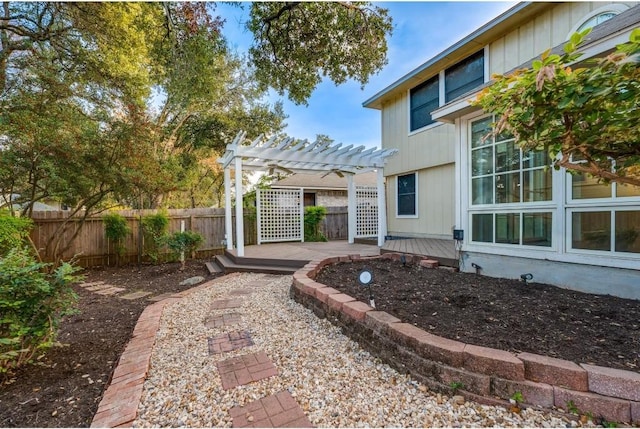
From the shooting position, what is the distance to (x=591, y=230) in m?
3.45

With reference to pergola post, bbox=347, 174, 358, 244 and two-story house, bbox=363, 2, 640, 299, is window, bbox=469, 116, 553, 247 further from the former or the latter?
pergola post, bbox=347, 174, 358, 244

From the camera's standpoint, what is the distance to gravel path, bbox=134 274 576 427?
176 cm

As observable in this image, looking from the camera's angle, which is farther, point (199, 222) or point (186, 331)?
point (199, 222)

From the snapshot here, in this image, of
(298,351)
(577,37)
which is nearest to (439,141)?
(577,37)

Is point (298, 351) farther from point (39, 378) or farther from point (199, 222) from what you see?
point (199, 222)

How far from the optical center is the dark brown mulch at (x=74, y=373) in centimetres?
190

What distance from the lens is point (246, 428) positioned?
5.59ft

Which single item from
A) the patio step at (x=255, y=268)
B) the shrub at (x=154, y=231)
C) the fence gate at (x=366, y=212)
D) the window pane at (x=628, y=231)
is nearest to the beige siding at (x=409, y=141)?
the fence gate at (x=366, y=212)

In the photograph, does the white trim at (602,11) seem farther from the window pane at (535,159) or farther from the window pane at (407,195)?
the window pane at (407,195)

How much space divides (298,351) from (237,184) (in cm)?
502

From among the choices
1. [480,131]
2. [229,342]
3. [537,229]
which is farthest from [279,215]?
[537,229]

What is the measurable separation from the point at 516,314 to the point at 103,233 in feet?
30.6

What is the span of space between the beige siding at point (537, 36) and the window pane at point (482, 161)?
116 inches

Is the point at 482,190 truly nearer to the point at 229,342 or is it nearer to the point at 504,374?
the point at 504,374
